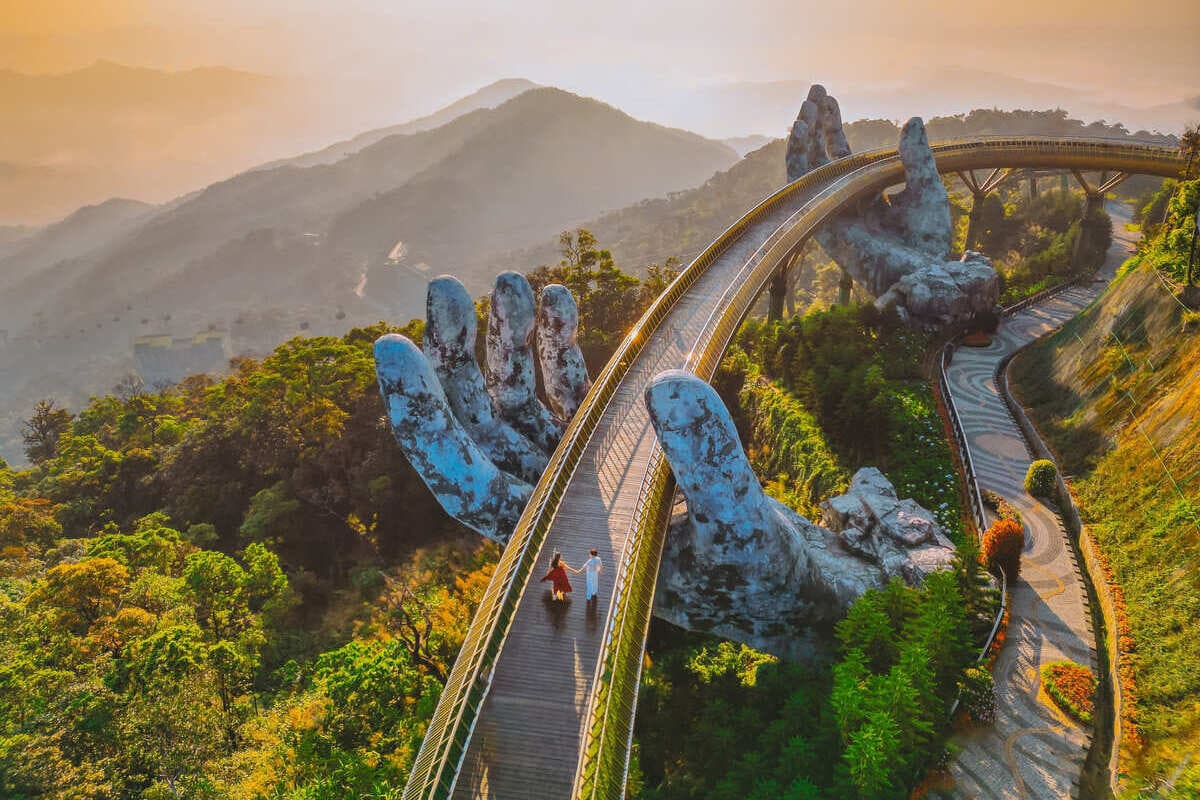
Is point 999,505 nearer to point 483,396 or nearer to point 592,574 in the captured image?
point 592,574

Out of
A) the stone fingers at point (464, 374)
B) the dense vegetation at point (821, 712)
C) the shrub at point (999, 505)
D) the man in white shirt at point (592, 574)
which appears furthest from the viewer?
the shrub at point (999, 505)

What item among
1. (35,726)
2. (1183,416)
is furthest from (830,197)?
(35,726)

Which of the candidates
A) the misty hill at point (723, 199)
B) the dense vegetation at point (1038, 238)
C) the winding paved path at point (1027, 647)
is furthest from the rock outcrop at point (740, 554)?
the misty hill at point (723, 199)

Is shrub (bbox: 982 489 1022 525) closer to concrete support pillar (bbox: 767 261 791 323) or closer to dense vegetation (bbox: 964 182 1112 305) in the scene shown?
concrete support pillar (bbox: 767 261 791 323)

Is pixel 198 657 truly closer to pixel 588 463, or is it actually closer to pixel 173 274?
pixel 588 463

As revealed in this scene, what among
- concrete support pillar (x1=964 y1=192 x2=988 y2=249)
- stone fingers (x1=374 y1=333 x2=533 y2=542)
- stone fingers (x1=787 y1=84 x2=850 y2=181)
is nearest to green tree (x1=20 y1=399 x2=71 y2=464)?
stone fingers (x1=374 y1=333 x2=533 y2=542)

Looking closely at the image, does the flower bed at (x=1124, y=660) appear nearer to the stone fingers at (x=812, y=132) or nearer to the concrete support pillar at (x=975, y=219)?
the stone fingers at (x=812, y=132)
